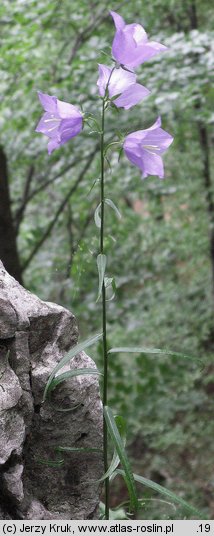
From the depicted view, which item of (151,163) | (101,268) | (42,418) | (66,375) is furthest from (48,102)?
(42,418)

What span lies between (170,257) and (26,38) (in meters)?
4.63

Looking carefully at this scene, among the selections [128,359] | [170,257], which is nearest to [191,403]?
[128,359]

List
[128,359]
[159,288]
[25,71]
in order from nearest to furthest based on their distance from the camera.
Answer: [25,71], [128,359], [159,288]

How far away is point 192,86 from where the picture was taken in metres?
4.41

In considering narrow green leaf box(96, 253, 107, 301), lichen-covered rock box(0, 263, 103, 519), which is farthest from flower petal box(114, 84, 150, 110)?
lichen-covered rock box(0, 263, 103, 519)

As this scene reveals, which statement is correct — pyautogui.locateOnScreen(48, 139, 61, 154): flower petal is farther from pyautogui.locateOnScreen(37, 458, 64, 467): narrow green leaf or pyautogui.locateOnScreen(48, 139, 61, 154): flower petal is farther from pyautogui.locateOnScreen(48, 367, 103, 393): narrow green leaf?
pyautogui.locateOnScreen(37, 458, 64, 467): narrow green leaf

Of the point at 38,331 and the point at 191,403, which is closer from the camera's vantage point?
the point at 38,331

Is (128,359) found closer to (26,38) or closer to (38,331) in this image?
(26,38)

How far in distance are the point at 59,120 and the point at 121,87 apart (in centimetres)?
16

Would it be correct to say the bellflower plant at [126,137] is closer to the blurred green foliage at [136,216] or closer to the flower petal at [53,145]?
the flower petal at [53,145]

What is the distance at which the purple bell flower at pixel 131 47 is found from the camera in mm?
1511

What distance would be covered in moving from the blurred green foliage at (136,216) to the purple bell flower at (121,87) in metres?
1.84

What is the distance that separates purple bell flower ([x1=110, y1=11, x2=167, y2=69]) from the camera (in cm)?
151

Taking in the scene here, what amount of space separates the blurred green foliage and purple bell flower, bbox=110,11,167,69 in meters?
1.90
